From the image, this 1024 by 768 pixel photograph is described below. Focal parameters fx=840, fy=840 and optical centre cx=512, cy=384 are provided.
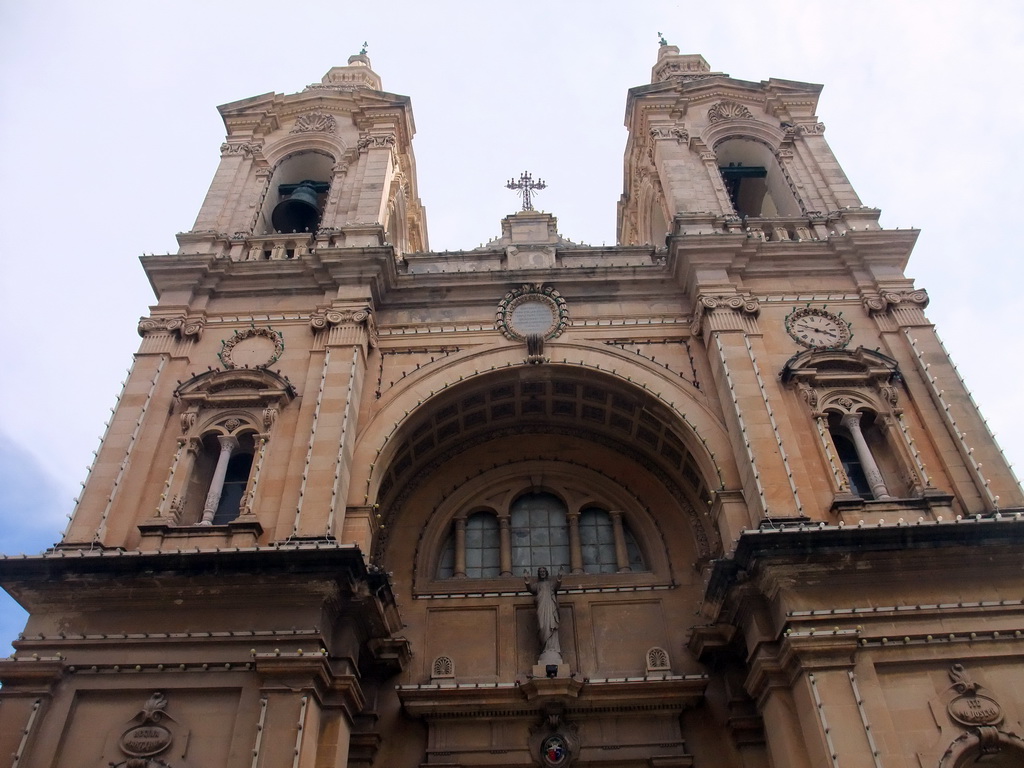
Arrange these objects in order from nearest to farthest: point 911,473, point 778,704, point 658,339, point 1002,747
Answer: point 1002,747, point 778,704, point 911,473, point 658,339

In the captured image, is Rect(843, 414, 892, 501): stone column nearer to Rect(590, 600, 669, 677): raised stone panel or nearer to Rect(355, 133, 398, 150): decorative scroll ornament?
Rect(590, 600, 669, 677): raised stone panel

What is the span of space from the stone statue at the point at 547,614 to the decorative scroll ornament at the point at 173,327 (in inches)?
340

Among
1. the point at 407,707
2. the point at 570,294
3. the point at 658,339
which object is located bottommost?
the point at 407,707

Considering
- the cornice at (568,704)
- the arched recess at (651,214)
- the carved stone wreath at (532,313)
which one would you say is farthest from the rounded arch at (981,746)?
the arched recess at (651,214)

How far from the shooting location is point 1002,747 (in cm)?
1161

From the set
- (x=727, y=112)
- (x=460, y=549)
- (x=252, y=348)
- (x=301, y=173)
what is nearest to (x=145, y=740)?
(x=460, y=549)

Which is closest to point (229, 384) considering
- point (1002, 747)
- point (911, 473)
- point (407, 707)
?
point (407, 707)

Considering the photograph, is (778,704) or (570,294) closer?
(778,704)

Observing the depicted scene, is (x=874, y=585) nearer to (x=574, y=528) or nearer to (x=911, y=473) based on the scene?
(x=911, y=473)

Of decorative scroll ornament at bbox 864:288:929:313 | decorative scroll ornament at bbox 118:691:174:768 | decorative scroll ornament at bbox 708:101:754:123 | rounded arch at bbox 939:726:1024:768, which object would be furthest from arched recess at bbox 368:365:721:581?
decorative scroll ornament at bbox 708:101:754:123

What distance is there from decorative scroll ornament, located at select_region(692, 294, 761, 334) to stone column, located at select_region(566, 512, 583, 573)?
4.88 meters

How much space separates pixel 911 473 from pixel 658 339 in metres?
5.73

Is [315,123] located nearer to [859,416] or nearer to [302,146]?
[302,146]

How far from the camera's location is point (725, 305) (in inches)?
695
